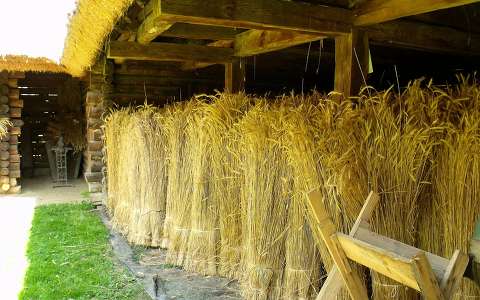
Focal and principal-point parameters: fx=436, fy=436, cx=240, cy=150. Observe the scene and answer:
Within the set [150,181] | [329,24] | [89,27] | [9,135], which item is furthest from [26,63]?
[329,24]

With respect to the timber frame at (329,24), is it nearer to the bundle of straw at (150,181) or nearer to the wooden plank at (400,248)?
the bundle of straw at (150,181)

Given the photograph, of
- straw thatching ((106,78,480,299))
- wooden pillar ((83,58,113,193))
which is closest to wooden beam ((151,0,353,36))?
straw thatching ((106,78,480,299))

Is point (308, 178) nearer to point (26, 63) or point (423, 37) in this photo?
point (423, 37)

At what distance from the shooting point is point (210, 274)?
10.7 feet

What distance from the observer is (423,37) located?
3.26 m

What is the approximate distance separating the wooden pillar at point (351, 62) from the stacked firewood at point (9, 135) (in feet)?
20.8

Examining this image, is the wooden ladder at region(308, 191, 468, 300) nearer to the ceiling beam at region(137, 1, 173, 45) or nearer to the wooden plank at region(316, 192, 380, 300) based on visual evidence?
the wooden plank at region(316, 192, 380, 300)

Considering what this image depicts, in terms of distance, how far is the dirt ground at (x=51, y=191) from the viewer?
22.4ft

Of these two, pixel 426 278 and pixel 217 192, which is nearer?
pixel 426 278

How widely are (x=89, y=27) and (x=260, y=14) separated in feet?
6.39

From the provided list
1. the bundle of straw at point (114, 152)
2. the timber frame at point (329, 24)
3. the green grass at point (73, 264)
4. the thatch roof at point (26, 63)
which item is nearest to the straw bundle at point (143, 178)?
the bundle of straw at point (114, 152)

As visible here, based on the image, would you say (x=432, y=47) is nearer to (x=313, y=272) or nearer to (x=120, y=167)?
Answer: (x=313, y=272)

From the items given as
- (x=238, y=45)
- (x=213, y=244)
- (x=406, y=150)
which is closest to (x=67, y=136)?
(x=238, y=45)

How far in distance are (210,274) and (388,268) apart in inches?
83.6
